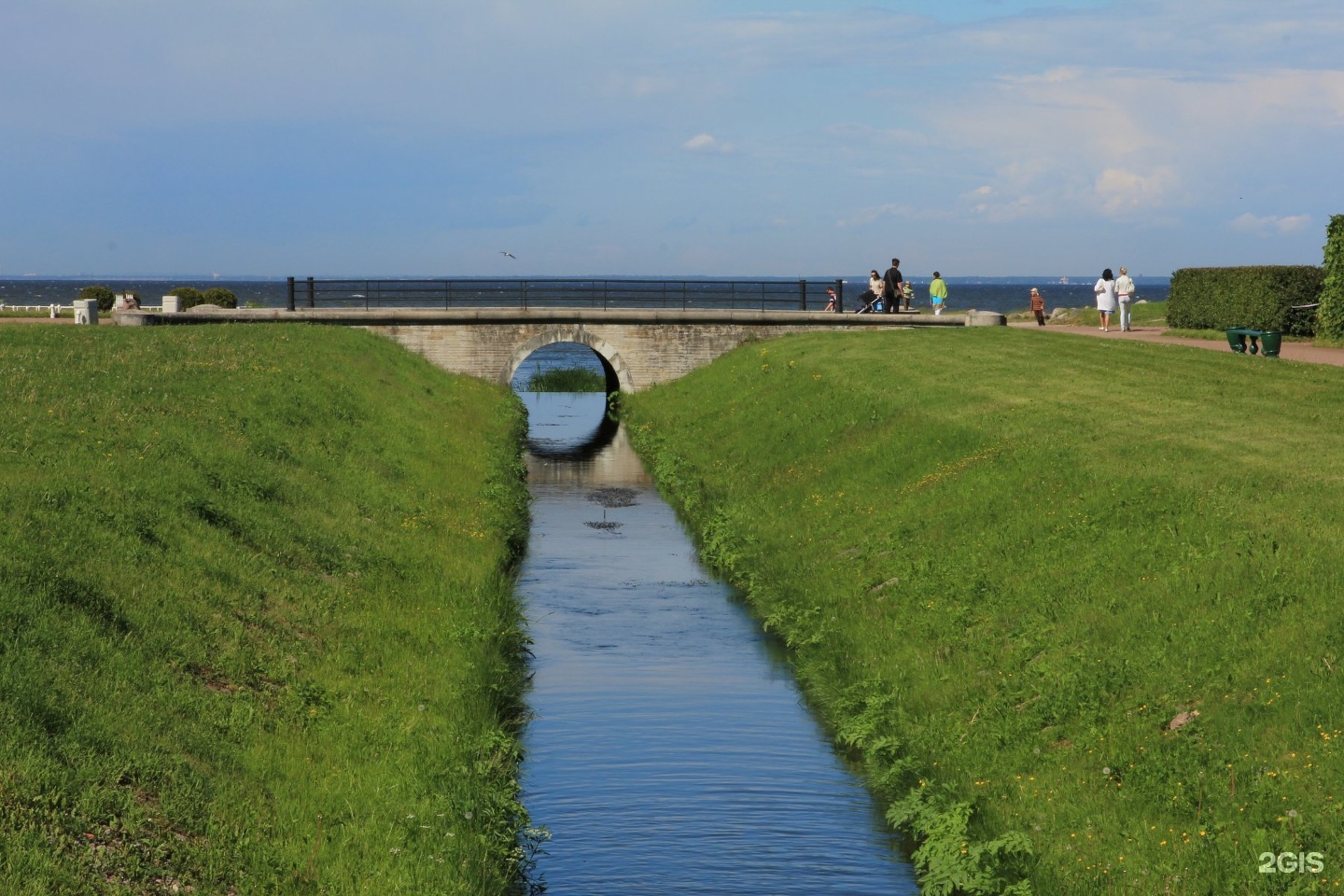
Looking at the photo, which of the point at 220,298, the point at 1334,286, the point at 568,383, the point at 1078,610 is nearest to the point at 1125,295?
the point at 1334,286

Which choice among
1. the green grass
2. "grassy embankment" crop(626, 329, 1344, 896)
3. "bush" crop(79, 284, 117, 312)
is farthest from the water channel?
"bush" crop(79, 284, 117, 312)

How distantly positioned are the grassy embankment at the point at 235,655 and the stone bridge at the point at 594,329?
2322 centimetres

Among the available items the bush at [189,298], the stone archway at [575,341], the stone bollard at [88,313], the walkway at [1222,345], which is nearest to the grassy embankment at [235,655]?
the walkway at [1222,345]

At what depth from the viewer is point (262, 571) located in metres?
15.7

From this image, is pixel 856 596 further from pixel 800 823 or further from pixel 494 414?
pixel 494 414

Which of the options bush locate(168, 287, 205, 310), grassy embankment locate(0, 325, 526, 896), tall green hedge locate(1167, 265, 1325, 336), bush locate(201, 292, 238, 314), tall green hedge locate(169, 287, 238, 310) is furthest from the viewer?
bush locate(168, 287, 205, 310)

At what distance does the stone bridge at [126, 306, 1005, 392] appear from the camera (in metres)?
47.9

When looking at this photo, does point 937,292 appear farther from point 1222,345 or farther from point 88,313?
point 88,313

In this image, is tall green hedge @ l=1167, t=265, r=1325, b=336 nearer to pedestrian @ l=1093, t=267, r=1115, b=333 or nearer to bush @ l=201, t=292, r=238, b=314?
pedestrian @ l=1093, t=267, r=1115, b=333

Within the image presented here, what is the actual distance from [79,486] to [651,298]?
37.4m

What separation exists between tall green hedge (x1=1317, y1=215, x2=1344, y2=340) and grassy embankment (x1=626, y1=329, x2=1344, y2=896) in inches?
319

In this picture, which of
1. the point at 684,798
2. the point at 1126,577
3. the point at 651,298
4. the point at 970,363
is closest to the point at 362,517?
the point at 684,798

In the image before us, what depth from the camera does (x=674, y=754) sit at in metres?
13.9

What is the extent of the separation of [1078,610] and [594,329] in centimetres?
3553
